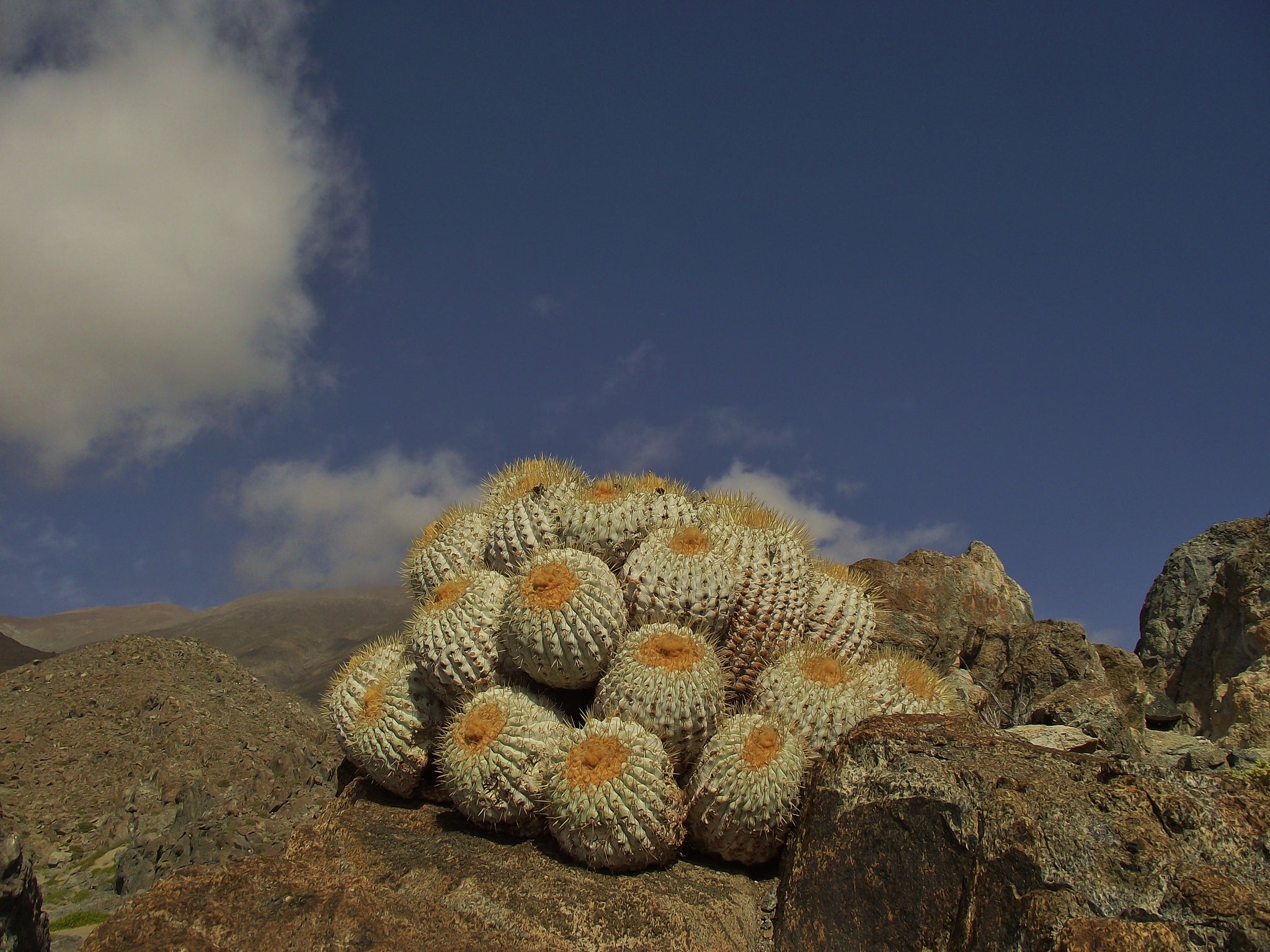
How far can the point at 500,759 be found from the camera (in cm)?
459

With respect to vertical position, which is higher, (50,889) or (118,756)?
(118,756)

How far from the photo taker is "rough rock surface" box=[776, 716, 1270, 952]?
9.34 ft

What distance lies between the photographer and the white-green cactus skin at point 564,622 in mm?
4711

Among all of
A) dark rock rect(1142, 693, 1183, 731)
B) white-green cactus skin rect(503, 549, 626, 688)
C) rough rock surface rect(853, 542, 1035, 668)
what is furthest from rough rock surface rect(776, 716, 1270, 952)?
dark rock rect(1142, 693, 1183, 731)

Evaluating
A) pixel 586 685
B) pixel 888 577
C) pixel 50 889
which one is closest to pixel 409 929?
pixel 586 685

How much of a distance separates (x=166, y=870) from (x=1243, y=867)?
1157 cm

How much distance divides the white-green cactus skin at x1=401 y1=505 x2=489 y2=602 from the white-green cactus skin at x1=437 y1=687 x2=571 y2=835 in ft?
4.64

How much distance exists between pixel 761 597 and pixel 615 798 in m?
1.74

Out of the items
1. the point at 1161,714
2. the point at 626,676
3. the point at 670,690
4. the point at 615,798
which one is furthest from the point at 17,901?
the point at 1161,714

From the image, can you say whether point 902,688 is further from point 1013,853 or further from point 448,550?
point 448,550

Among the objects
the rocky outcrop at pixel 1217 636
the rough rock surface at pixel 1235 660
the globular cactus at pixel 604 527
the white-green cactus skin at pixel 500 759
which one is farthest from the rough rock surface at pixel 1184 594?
the white-green cactus skin at pixel 500 759

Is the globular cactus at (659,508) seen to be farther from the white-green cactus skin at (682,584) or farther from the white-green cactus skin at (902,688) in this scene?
the white-green cactus skin at (902,688)

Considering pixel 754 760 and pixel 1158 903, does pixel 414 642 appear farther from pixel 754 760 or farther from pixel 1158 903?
pixel 1158 903

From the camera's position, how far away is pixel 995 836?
3273 millimetres
